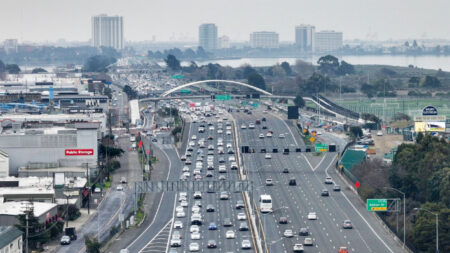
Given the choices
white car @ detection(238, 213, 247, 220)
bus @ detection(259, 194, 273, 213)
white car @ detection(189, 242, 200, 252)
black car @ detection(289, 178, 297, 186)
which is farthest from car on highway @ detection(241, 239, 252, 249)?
black car @ detection(289, 178, 297, 186)

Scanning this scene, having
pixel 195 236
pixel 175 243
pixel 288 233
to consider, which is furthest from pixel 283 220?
pixel 175 243

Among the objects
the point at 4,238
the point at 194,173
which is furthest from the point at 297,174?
the point at 4,238

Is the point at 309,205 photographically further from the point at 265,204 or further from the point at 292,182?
the point at 292,182

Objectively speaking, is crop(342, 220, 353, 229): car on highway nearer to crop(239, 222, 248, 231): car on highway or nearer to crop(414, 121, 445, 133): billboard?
crop(239, 222, 248, 231): car on highway

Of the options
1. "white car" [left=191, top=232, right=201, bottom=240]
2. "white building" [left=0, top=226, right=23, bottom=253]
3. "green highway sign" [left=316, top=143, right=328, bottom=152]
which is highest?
"green highway sign" [left=316, top=143, right=328, bottom=152]

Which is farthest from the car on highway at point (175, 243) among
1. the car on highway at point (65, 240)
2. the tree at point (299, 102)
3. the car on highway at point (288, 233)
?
the tree at point (299, 102)
